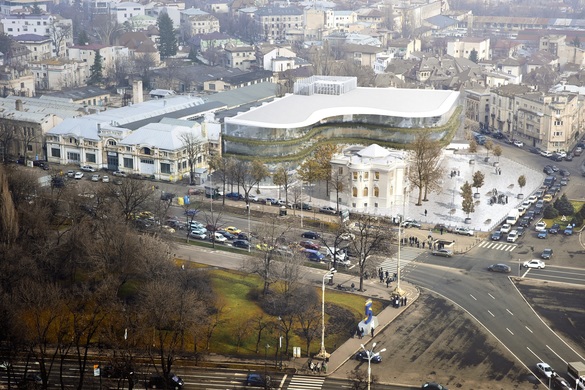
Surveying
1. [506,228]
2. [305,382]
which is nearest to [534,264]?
[506,228]

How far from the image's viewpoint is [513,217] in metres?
72.5

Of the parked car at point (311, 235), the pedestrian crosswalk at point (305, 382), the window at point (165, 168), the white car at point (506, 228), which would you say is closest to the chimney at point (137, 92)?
the window at point (165, 168)

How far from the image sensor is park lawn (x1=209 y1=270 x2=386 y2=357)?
165ft

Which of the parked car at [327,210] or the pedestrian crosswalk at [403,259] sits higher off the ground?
the parked car at [327,210]

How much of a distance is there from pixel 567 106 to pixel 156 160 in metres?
42.3

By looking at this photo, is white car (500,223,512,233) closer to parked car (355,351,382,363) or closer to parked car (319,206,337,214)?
parked car (319,206,337,214)

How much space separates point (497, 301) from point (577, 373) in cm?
1130

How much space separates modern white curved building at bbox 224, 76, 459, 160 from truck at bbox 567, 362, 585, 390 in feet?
127

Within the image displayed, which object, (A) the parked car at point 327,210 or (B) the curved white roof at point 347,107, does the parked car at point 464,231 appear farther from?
(B) the curved white roof at point 347,107

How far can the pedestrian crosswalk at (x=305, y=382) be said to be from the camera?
46.3m

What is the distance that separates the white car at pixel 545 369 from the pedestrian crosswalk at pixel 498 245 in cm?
1943

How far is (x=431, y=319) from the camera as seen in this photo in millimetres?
53938

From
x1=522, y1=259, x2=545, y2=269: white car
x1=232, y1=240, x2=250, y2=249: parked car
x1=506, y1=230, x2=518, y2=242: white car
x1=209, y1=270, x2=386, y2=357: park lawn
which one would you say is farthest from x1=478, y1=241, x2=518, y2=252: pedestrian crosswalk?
x1=232, y1=240, x2=250, y2=249: parked car

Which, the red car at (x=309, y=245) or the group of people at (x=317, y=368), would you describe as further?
the red car at (x=309, y=245)
